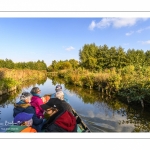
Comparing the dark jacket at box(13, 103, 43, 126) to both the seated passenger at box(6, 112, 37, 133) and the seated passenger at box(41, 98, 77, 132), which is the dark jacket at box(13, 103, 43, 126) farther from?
the seated passenger at box(41, 98, 77, 132)

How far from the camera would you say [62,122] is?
3.39 meters

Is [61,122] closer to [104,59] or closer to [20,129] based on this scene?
[20,129]

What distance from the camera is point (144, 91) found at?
8.25 meters

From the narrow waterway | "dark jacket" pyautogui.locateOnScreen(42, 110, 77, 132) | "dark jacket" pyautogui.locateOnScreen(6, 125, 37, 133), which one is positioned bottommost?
the narrow waterway

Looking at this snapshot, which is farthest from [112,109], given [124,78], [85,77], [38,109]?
[85,77]

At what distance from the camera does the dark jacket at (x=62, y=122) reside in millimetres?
3369

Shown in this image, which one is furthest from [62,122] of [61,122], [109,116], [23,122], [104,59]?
[104,59]

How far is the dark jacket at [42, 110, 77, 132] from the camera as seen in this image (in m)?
3.37

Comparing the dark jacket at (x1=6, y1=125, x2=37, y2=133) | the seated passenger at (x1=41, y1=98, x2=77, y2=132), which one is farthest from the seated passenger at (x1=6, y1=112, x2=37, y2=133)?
the seated passenger at (x1=41, y1=98, x2=77, y2=132)
